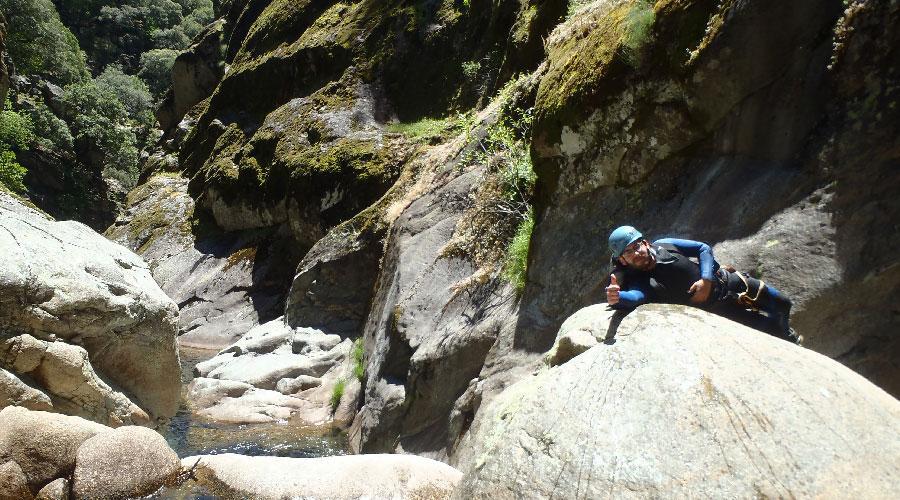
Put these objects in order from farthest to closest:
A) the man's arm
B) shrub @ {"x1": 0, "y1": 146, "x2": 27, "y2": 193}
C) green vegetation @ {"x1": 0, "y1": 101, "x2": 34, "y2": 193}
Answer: green vegetation @ {"x1": 0, "y1": 101, "x2": 34, "y2": 193}, shrub @ {"x1": 0, "y1": 146, "x2": 27, "y2": 193}, the man's arm

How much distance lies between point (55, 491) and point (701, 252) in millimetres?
5821

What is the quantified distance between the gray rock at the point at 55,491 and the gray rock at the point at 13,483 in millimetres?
95

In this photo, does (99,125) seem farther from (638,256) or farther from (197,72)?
(638,256)

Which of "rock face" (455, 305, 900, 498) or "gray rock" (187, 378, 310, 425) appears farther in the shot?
"gray rock" (187, 378, 310, 425)

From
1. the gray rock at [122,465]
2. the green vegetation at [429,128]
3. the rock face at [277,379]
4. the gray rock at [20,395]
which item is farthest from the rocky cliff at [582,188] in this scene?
the gray rock at [20,395]

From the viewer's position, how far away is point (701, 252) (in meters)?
4.27

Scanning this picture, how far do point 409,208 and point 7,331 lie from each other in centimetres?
670

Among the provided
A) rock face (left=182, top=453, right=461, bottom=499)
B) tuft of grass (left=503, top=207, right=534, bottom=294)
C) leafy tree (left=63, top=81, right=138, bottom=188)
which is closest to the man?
rock face (left=182, top=453, right=461, bottom=499)

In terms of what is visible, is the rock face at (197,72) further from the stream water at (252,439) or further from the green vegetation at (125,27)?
the green vegetation at (125,27)

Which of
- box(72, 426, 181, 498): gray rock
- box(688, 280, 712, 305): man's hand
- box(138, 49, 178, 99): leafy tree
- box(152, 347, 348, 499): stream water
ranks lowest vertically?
box(152, 347, 348, 499): stream water

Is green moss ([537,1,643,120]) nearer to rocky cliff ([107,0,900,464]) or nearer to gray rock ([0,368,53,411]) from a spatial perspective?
rocky cliff ([107,0,900,464])

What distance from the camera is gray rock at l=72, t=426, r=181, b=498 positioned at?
18.0 feet

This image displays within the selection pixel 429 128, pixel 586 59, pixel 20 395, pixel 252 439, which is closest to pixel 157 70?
pixel 429 128

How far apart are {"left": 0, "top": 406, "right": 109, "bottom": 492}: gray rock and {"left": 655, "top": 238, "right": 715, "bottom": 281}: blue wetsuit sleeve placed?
18.4 feet
